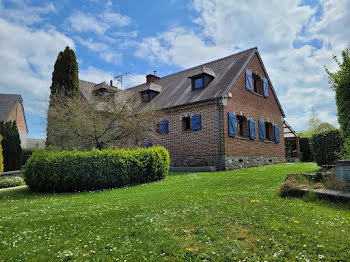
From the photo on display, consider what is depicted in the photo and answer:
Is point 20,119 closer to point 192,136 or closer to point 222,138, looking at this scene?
point 192,136

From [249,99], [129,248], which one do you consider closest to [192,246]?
[129,248]

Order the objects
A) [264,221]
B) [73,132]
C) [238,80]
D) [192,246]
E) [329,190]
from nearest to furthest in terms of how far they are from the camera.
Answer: [192,246] → [264,221] → [329,190] → [73,132] → [238,80]

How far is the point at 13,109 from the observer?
34.6 m

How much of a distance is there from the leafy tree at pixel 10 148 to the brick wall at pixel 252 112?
14.1 meters

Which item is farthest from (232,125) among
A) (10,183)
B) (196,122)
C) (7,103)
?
(7,103)

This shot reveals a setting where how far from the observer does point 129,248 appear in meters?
3.90

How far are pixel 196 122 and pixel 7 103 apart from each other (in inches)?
1179

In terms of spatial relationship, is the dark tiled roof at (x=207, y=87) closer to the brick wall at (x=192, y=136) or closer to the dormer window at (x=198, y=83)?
the dormer window at (x=198, y=83)

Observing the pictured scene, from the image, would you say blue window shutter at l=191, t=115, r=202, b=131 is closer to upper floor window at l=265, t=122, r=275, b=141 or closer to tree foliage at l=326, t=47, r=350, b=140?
upper floor window at l=265, t=122, r=275, b=141

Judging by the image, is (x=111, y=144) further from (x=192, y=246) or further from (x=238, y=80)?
(x=192, y=246)

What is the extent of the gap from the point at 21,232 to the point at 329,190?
6.58m

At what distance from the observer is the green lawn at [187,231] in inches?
142

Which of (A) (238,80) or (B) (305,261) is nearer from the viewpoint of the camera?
(B) (305,261)

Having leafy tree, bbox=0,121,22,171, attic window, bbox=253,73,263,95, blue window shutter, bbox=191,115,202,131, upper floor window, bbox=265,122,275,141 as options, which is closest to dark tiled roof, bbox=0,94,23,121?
leafy tree, bbox=0,121,22,171
